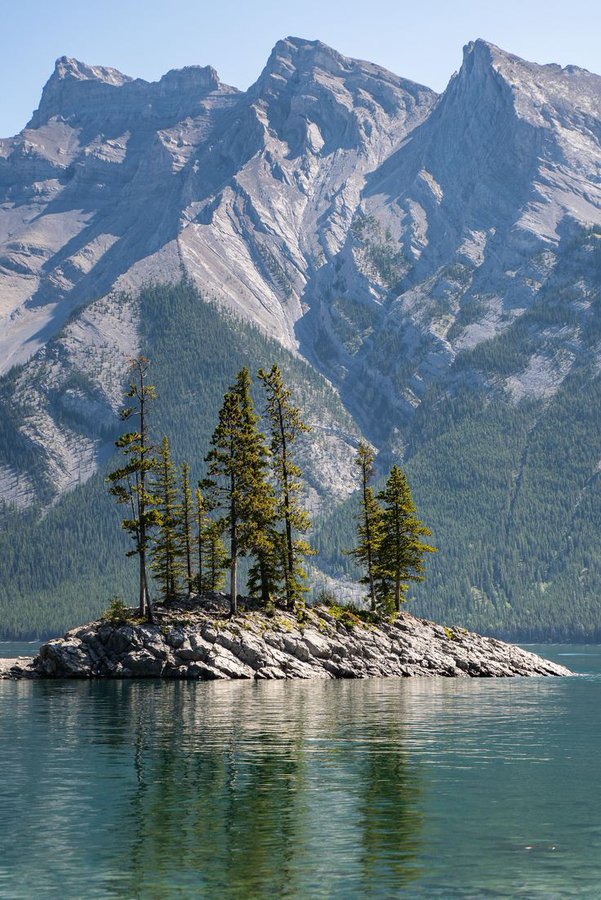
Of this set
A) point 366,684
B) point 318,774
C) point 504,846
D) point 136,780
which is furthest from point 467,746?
point 366,684

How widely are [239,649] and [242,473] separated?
15149 mm

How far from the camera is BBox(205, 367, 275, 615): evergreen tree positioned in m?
89.9

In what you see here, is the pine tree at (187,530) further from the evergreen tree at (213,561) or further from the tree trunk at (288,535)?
the tree trunk at (288,535)

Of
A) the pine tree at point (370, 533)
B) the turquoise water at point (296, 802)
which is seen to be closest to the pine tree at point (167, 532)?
the pine tree at point (370, 533)

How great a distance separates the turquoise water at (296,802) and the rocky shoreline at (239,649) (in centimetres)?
1910

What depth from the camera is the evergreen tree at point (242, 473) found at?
8994cm

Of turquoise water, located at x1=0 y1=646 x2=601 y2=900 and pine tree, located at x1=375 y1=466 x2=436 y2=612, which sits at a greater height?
pine tree, located at x1=375 y1=466 x2=436 y2=612

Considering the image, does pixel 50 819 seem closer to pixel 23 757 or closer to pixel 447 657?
pixel 23 757

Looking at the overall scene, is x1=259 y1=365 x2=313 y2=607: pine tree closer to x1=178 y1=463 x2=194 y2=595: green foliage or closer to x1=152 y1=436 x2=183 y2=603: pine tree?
x1=152 y1=436 x2=183 y2=603: pine tree

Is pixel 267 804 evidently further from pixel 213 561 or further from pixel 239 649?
pixel 213 561

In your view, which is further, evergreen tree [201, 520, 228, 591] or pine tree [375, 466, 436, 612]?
evergreen tree [201, 520, 228, 591]

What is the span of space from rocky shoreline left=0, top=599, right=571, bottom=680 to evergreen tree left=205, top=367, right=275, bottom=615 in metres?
5.88

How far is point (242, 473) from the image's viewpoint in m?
91.1

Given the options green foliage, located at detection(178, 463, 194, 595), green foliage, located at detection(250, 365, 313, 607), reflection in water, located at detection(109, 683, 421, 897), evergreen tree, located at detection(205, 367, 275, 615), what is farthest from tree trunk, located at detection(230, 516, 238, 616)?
reflection in water, located at detection(109, 683, 421, 897)
